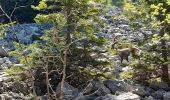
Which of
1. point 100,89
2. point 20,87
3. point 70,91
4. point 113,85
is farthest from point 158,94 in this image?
point 20,87

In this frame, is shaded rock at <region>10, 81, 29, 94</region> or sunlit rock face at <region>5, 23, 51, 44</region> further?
sunlit rock face at <region>5, 23, 51, 44</region>

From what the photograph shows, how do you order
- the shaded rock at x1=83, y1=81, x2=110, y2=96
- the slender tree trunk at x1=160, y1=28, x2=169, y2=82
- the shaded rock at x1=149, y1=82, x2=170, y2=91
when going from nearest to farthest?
the shaded rock at x1=83, y1=81, x2=110, y2=96 → the shaded rock at x1=149, y1=82, x2=170, y2=91 → the slender tree trunk at x1=160, y1=28, x2=169, y2=82

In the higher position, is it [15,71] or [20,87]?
[15,71]

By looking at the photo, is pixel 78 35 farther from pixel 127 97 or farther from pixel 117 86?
pixel 127 97

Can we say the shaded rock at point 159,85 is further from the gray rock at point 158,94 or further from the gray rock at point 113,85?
the gray rock at point 113,85

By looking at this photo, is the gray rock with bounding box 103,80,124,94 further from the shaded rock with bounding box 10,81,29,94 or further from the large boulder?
the shaded rock with bounding box 10,81,29,94

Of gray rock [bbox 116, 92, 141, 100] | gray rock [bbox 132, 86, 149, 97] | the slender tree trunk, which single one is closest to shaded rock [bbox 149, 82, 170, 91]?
the slender tree trunk

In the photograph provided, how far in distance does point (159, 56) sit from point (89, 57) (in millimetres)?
2233

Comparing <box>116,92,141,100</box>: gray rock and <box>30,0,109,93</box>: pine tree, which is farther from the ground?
<box>30,0,109,93</box>: pine tree

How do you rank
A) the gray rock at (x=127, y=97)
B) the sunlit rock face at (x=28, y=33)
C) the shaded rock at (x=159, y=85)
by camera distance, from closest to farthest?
the gray rock at (x=127, y=97), the shaded rock at (x=159, y=85), the sunlit rock face at (x=28, y=33)

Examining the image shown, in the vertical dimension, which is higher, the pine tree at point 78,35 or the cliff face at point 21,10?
the pine tree at point 78,35

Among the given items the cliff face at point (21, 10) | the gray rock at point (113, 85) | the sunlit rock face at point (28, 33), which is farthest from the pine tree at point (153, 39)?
the cliff face at point (21, 10)

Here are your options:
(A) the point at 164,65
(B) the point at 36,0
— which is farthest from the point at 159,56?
(B) the point at 36,0

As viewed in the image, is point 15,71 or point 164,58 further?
point 164,58
